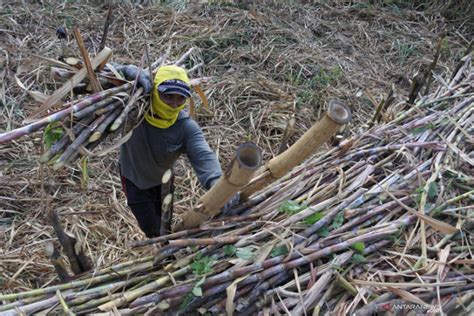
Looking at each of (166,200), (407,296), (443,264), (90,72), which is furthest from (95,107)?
(443,264)

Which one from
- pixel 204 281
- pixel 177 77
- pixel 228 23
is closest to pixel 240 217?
pixel 204 281

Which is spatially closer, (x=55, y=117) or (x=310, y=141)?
(x=310, y=141)

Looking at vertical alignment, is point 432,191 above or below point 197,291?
below

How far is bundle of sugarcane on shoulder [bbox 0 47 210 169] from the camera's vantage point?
158 centimetres

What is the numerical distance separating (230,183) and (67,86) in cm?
75

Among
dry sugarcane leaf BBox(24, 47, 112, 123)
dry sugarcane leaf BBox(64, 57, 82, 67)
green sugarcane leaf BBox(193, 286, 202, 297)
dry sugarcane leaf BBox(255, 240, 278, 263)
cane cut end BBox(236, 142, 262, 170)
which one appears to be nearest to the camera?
cane cut end BBox(236, 142, 262, 170)

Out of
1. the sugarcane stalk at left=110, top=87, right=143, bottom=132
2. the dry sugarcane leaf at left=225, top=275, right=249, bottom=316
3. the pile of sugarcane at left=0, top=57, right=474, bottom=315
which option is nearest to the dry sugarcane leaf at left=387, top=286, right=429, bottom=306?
the pile of sugarcane at left=0, top=57, right=474, bottom=315

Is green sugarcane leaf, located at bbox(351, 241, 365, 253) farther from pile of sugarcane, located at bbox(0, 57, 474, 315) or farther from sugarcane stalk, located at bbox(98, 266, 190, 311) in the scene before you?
sugarcane stalk, located at bbox(98, 266, 190, 311)

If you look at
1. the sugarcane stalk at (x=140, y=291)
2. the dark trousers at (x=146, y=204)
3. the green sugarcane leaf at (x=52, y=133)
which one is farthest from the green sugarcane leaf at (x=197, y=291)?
the dark trousers at (x=146, y=204)

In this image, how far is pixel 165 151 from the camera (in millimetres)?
2227

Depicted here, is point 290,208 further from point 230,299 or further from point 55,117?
point 55,117

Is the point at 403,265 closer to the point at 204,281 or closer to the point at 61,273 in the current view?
the point at 204,281

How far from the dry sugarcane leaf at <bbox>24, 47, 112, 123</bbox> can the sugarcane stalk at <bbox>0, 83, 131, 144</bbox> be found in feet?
0.16

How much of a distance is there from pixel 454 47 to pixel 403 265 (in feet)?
15.7
